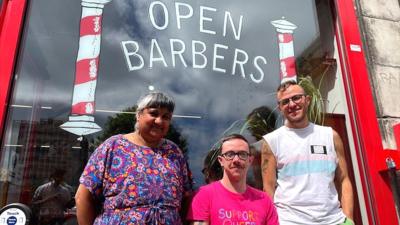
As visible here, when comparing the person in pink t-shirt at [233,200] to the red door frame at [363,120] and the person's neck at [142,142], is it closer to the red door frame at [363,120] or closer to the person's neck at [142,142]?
the person's neck at [142,142]

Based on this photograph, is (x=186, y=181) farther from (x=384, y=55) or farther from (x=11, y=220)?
(x=384, y=55)

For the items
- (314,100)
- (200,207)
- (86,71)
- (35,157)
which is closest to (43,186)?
(35,157)

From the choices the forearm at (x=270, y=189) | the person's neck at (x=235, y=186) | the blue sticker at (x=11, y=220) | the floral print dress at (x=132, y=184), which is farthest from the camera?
the forearm at (x=270, y=189)

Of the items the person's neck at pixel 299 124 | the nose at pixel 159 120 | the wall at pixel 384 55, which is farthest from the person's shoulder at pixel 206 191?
the wall at pixel 384 55

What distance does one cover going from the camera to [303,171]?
2.32m

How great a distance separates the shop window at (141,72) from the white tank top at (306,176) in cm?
44

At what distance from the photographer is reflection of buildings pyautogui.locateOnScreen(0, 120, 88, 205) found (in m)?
2.45

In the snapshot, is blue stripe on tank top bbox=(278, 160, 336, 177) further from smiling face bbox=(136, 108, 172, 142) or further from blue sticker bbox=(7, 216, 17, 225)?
blue sticker bbox=(7, 216, 17, 225)

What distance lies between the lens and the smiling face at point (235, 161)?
2.01 metres

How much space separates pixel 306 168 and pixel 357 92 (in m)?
1.26

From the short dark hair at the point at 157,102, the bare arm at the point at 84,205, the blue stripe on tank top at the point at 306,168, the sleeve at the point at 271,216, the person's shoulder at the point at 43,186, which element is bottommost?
the sleeve at the point at 271,216

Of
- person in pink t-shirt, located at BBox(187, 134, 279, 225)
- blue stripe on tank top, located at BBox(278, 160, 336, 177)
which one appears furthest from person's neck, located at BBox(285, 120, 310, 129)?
person in pink t-shirt, located at BBox(187, 134, 279, 225)

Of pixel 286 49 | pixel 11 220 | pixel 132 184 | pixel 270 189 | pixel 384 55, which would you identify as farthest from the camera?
pixel 384 55

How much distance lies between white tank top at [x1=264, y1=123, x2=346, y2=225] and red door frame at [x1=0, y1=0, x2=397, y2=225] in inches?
31.5
